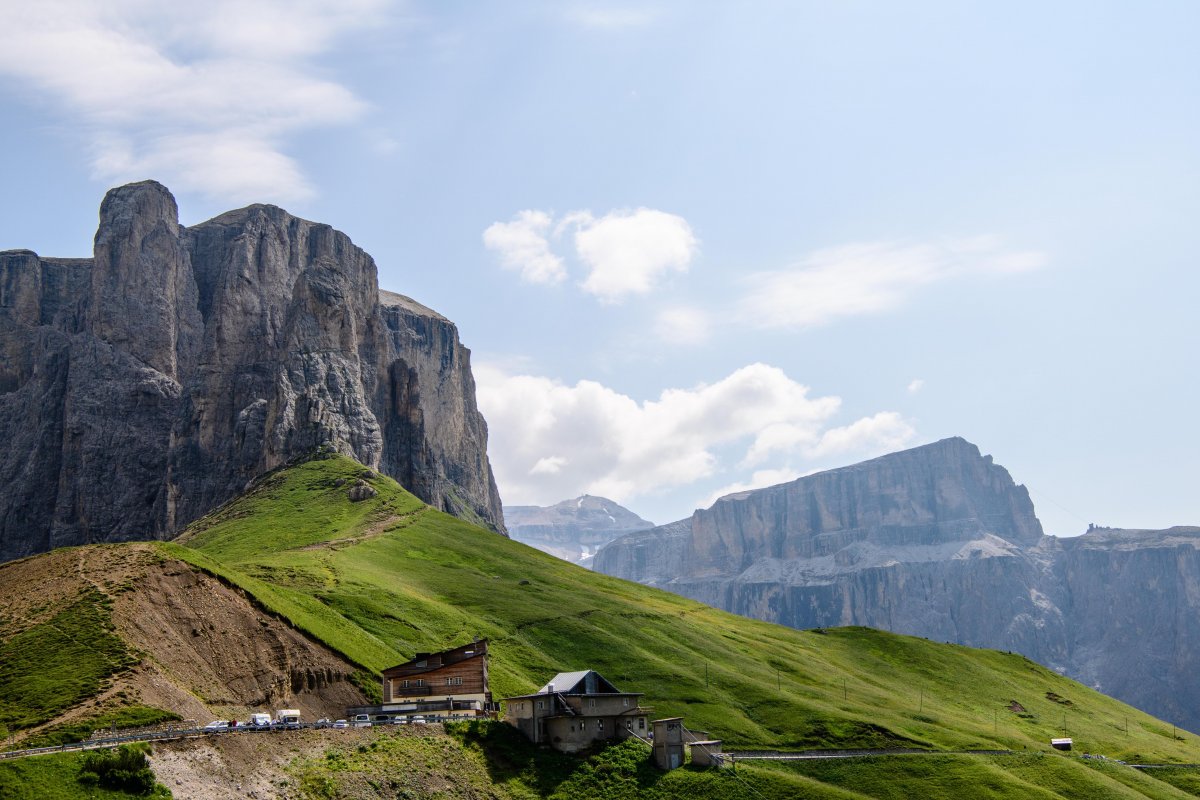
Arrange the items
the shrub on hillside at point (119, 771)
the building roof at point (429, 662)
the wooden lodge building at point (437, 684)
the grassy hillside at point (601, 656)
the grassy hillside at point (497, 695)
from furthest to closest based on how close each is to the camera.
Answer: the grassy hillside at point (601, 656)
the building roof at point (429, 662)
the wooden lodge building at point (437, 684)
the grassy hillside at point (497, 695)
the shrub on hillside at point (119, 771)

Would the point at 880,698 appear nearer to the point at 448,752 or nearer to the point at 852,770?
the point at 852,770

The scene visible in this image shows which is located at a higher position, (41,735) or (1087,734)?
(41,735)

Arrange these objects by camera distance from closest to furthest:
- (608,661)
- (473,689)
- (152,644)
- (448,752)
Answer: (448,752) < (152,644) < (473,689) < (608,661)

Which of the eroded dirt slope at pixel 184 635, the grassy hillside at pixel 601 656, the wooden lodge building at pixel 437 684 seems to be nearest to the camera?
the eroded dirt slope at pixel 184 635

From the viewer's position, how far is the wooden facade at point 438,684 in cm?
11900

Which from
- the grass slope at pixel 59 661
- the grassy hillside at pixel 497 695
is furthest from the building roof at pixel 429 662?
the grass slope at pixel 59 661

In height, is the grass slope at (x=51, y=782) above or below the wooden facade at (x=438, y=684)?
below

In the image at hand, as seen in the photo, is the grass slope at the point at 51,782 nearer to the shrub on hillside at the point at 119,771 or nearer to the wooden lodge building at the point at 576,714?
the shrub on hillside at the point at 119,771

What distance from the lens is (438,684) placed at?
4732 inches

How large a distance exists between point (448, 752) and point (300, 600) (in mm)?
52958

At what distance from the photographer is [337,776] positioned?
288ft

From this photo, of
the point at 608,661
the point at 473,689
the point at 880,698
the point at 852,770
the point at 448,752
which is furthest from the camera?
the point at 880,698

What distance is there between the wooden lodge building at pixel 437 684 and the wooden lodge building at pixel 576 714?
697cm

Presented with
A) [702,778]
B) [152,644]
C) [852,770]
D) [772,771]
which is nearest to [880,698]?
[852,770]
